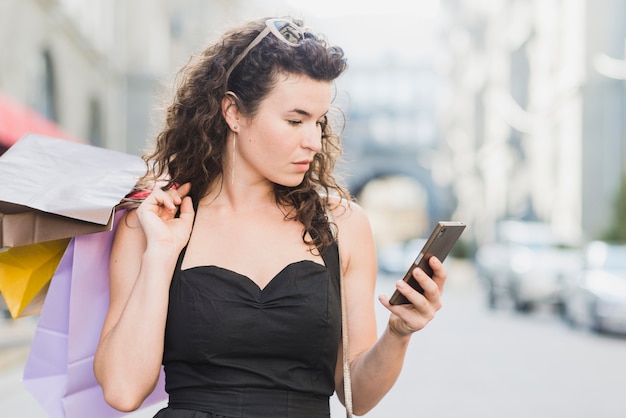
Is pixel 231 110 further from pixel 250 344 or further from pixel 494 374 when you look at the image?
pixel 494 374

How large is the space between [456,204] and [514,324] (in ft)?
157

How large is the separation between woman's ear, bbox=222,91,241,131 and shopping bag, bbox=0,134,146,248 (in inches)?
13.1

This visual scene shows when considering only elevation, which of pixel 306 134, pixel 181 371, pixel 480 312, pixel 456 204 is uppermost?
pixel 306 134

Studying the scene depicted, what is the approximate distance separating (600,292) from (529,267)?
4.61m

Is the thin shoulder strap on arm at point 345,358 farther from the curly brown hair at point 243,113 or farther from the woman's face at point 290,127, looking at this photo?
the woman's face at point 290,127

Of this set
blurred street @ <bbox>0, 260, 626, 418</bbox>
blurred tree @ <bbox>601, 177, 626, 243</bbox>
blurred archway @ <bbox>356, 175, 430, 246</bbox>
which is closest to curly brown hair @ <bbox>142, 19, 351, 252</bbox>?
blurred street @ <bbox>0, 260, 626, 418</bbox>

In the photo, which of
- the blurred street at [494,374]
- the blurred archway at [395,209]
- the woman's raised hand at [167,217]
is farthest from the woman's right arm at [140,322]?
the blurred archway at [395,209]

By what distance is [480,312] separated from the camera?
22.5 meters

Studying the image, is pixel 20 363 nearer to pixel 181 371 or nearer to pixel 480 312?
pixel 181 371

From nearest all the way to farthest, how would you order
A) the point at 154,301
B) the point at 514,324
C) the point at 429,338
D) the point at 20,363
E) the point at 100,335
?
the point at 154,301 < the point at 100,335 < the point at 20,363 < the point at 429,338 < the point at 514,324

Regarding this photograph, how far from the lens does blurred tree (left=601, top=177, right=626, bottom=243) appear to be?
23.9 m

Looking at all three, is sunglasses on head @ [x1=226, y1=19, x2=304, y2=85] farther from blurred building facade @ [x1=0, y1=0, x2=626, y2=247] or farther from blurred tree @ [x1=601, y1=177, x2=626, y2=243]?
blurred tree @ [x1=601, y1=177, x2=626, y2=243]

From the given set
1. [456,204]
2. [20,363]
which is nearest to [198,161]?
[20,363]

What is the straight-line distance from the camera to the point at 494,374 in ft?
38.3
